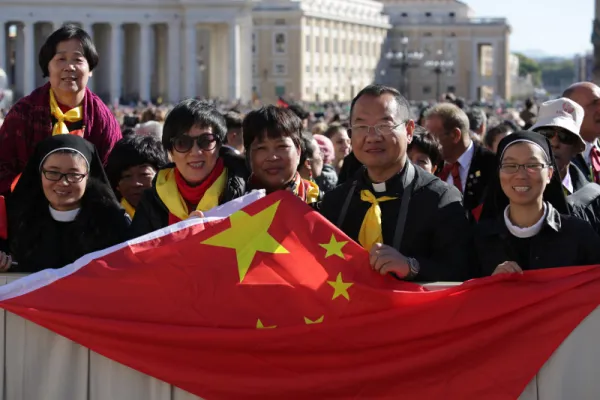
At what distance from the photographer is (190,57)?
89.8 m

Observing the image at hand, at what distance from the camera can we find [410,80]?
Result: 133500 mm

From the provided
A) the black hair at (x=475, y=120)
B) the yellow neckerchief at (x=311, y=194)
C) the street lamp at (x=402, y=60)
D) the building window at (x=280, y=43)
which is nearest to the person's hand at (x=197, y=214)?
the yellow neckerchief at (x=311, y=194)

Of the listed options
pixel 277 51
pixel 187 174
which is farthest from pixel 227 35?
pixel 187 174

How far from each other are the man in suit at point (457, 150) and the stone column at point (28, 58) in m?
79.1

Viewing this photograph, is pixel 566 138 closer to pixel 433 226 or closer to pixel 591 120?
pixel 591 120

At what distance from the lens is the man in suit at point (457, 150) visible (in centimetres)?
811

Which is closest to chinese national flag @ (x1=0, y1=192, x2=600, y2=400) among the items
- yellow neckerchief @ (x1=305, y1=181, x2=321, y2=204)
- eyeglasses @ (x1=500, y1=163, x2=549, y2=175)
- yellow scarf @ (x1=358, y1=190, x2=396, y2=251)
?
yellow scarf @ (x1=358, y1=190, x2=396, y2=251)

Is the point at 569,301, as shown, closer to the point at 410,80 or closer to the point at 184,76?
the point at 184,76

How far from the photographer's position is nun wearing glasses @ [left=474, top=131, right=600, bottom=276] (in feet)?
17.8

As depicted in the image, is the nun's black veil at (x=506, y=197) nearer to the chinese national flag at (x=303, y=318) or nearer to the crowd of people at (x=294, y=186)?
the crowd of people at (x=294, y=186)

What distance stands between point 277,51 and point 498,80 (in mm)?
35922

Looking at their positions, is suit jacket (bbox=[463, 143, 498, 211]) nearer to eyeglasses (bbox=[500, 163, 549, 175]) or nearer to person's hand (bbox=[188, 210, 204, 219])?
eyeglasses (bbox=[500, 163, 549, 175])

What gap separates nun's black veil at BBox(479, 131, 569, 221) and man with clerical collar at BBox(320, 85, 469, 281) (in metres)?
0.27

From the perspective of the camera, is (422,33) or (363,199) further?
(422,33)
